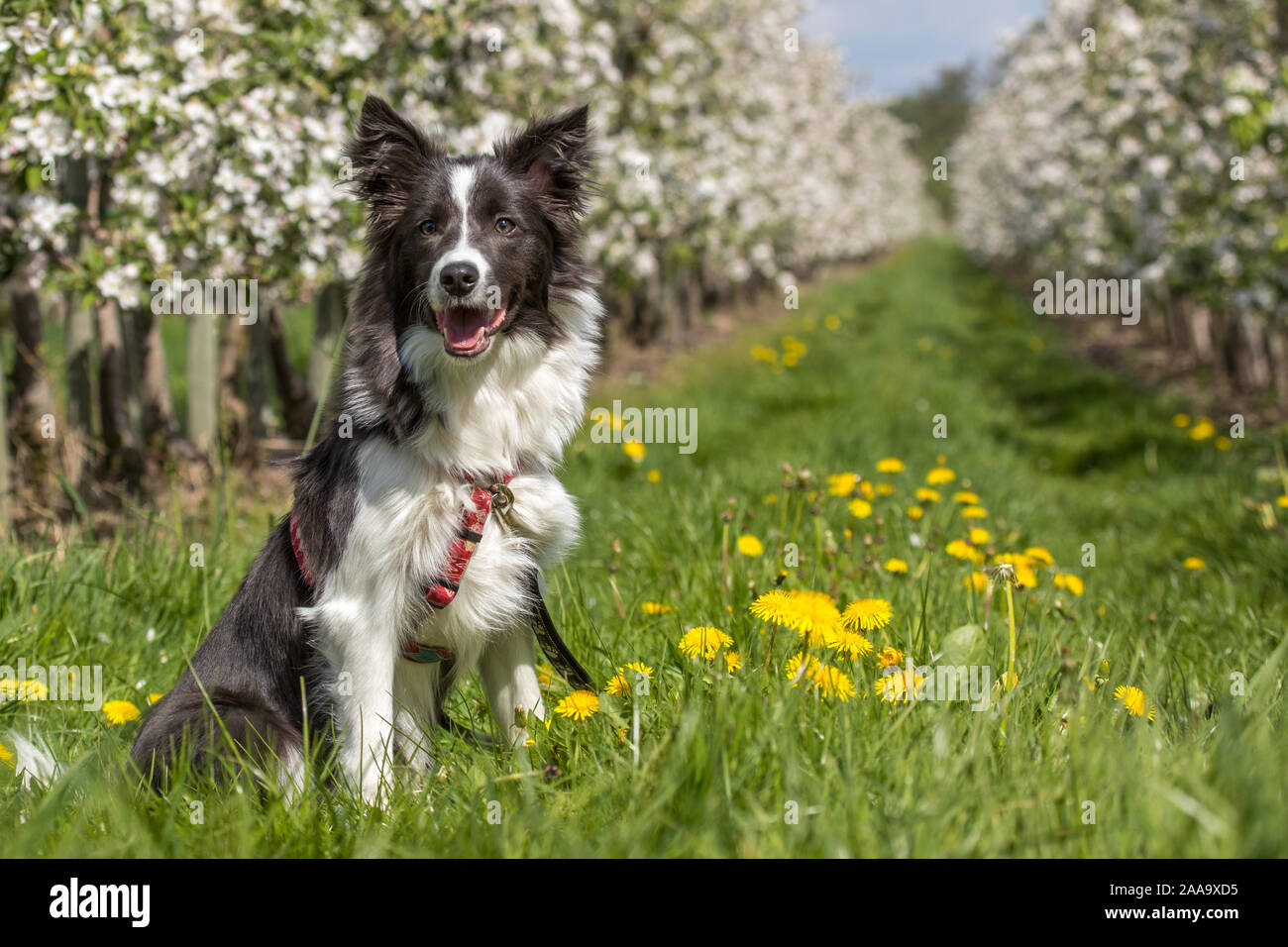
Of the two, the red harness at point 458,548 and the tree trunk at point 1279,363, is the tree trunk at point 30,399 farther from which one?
the tree trunk at point 1279,363

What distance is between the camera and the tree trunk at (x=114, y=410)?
6379 mm

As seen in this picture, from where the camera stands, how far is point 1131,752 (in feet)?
7.63

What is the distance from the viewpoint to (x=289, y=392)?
28.2 feet

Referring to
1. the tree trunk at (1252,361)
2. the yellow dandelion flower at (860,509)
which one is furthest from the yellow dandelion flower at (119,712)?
the tree trunk at (1252,361)

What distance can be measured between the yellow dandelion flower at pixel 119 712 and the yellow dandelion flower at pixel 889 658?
2375mm

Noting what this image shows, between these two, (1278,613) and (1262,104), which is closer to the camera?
(1278,613)

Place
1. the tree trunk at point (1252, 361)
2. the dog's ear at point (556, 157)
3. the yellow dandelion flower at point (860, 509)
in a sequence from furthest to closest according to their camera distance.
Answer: the tree trunk at point (1252, 361), the yellow dandelion flower at point (860, 509), the dog's ear at point (556, 157)

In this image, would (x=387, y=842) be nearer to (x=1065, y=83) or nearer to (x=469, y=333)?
(x=469, y=333)

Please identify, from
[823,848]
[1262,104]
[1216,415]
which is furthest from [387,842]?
[1216,415]

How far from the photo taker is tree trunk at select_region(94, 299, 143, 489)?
638 centimetres

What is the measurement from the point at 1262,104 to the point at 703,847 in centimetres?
664

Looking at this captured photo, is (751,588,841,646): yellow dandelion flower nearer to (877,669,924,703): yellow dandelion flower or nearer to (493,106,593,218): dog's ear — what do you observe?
(877,669,924,703): yellow dandelion flower

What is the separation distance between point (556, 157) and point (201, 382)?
5.02 meters

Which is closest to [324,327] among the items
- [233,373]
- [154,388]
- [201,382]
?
[201,382]
